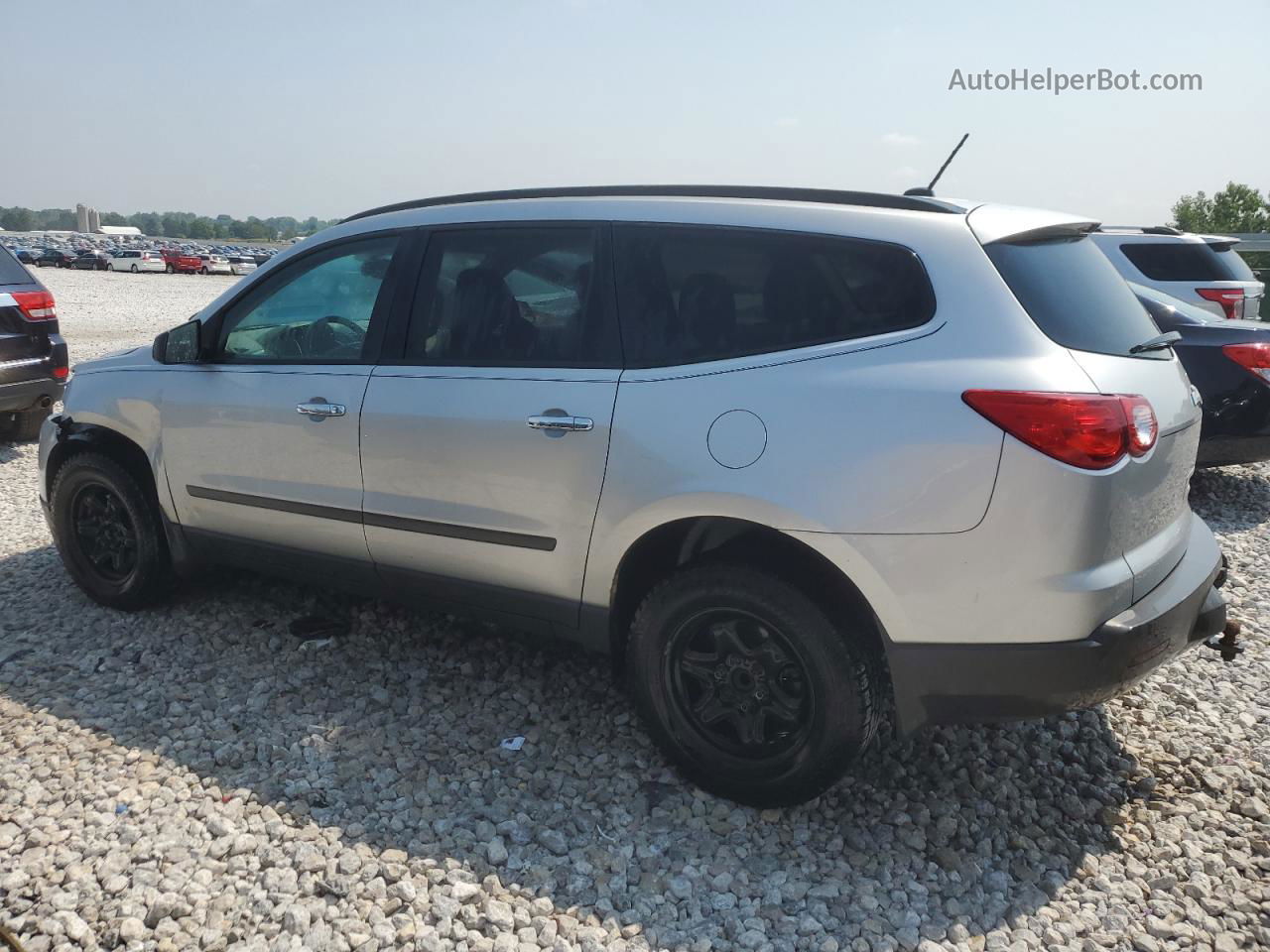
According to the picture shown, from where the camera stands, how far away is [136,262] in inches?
2277

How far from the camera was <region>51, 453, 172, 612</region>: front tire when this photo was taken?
4.66 m

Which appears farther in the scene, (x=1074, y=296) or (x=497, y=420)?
(x=497, y=420)

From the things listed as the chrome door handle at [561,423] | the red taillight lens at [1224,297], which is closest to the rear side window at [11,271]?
the chrome door handle at [561,423]

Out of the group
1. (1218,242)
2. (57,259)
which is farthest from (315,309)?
(57,259)

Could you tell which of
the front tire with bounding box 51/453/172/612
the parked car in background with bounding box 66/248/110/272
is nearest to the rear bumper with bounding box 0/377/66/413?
the front tire with bounding box 51/453/172/612

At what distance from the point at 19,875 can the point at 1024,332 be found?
315cm

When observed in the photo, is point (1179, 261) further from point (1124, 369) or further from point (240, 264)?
point (240, 264)

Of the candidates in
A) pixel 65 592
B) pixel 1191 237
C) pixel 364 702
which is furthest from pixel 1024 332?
pixel 1191 237

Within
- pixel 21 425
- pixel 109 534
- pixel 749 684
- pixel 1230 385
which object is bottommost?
pixel 21 425

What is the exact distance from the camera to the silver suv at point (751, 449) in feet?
8.84

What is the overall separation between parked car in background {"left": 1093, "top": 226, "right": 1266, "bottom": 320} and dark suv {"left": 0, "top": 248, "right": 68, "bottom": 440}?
9658 millimetres

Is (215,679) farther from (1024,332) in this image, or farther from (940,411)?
(1024,332)

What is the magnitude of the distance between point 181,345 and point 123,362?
51cm

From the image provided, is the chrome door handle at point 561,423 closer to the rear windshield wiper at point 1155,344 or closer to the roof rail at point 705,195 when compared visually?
the roof rail at point 705,195
